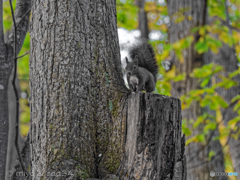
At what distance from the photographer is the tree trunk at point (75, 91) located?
5.50 ft

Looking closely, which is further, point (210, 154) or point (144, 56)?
point (210, 154)

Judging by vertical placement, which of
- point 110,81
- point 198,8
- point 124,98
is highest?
point 198,8

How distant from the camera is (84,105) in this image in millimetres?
1762

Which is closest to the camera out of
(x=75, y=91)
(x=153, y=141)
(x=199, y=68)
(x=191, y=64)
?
(x=153, y=141)

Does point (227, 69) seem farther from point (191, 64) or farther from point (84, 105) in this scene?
point (84, 105)

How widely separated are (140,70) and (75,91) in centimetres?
179

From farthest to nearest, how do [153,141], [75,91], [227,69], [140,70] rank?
[227,69]
[140,70]
[75,91]
[153,141]

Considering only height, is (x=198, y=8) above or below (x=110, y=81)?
above

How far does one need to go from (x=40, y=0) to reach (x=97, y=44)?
48 centimetres

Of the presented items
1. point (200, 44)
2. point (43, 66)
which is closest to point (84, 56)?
point (43, 66)

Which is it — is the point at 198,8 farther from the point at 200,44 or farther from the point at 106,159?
the point at 106,159

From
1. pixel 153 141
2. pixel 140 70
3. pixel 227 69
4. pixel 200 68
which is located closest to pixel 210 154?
pixel 200 68

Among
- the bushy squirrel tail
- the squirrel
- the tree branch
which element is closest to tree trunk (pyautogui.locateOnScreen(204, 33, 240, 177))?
the bushy squirrel tail

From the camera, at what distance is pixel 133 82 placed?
3453 mm
